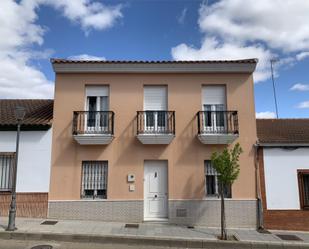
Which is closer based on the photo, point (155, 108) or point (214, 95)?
point (155, 108)

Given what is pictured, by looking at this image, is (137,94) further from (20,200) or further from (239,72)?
(20,200)

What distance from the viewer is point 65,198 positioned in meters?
10.6

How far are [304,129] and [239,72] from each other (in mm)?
3991

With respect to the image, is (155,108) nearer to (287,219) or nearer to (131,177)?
(131,177)

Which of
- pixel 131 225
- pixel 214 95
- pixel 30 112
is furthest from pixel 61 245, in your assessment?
pixel 214 95

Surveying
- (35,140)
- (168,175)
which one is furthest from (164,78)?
(35,140)

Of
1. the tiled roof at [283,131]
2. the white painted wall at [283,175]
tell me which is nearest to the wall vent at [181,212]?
the white painted wall at [283,175]

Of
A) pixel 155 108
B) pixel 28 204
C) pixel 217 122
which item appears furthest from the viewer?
pixel 155 108

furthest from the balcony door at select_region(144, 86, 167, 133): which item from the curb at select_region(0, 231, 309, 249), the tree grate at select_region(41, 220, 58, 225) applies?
the tree grate at select_region(41, 220, 58, 225)

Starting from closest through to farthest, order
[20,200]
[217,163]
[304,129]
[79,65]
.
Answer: [217,163] < [20,200] < [79,65] < [304,129]

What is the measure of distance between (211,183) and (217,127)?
7.22 feet

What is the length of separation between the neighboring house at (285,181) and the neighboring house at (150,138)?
48 centimetres

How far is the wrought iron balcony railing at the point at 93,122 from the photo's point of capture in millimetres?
10953

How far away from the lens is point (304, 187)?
1080 centimetres
